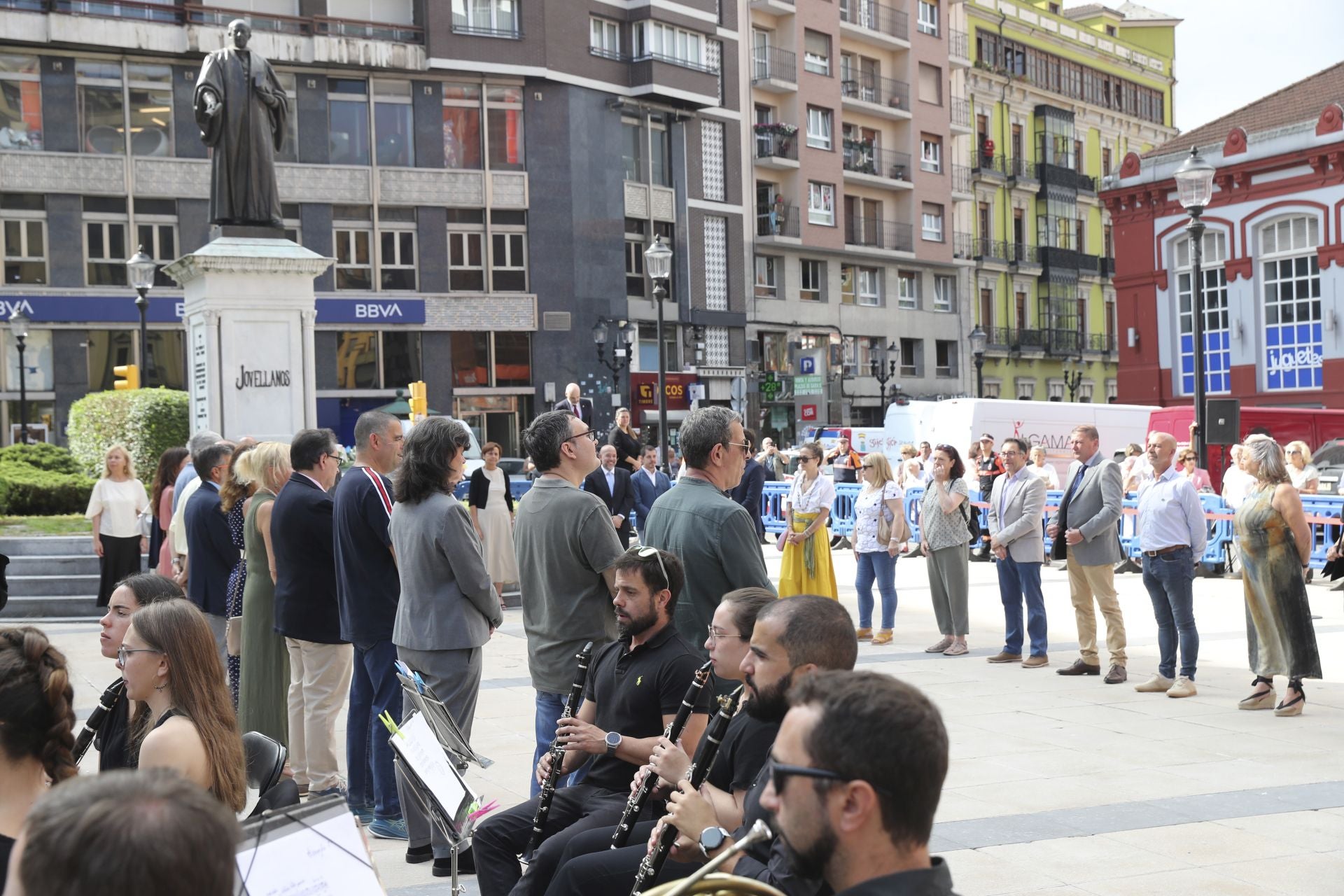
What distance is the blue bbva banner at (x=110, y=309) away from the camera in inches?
1436

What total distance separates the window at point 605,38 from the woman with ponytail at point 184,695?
41.8 meters

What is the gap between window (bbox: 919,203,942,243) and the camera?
2234 inches

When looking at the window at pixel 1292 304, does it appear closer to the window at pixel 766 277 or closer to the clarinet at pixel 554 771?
the window at pixel 766 277

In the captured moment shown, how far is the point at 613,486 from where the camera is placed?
1536 centimetres

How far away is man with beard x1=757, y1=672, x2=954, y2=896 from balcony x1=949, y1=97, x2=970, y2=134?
190 feet

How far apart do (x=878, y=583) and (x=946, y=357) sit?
→ 4683cm

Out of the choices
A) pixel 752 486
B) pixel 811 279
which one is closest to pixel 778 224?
pixel 811 279

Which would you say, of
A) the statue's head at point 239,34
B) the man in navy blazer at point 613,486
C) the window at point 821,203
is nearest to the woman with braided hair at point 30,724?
the man in navy blazer at point 613,486

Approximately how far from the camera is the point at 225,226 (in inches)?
595

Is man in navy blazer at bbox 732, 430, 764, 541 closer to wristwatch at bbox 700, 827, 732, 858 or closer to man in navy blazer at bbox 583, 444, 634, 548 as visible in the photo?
man in navy blazer at bbox 583, 444, 634, 548

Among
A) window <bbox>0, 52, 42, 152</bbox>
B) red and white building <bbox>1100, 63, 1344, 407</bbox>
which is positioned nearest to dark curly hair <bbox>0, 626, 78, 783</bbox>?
red and white building <bbox>1100, 63, 1344, 407</bbox>

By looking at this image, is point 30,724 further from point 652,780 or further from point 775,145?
point 775,145

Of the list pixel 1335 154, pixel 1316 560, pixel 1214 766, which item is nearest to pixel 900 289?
pixel 1335 154

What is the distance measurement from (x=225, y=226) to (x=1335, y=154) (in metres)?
30.6
